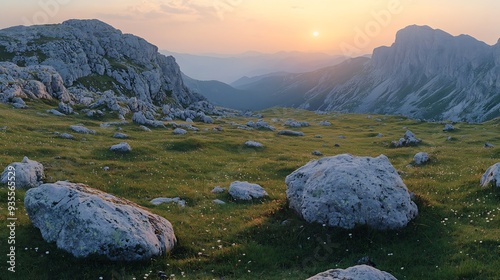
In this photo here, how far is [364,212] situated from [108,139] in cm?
3676

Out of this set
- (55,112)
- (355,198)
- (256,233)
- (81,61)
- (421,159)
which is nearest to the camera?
(355,198)

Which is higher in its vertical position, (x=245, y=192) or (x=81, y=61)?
(x=81, y=61)

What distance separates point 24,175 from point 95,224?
39.3ft

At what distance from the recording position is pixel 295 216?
18906mm

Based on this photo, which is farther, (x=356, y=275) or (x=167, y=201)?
(x=167, y=201)

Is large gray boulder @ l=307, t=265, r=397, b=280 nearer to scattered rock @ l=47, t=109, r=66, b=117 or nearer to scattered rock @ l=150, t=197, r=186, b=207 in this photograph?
scattered rock @ l=150, t=197, r=186, b=207

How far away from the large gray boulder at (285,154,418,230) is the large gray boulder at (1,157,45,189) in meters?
16.8

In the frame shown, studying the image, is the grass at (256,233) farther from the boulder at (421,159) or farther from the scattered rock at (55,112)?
the scattered rock at (55,112)

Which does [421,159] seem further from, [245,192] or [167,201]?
[167,201]

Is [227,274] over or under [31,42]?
under

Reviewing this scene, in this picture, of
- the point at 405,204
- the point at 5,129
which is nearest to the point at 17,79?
the point at 5,129

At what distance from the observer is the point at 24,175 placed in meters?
22.3

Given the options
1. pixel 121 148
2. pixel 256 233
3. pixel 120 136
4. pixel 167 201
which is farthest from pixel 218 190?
pixel 120 136

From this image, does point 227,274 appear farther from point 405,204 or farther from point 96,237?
point 405,204
